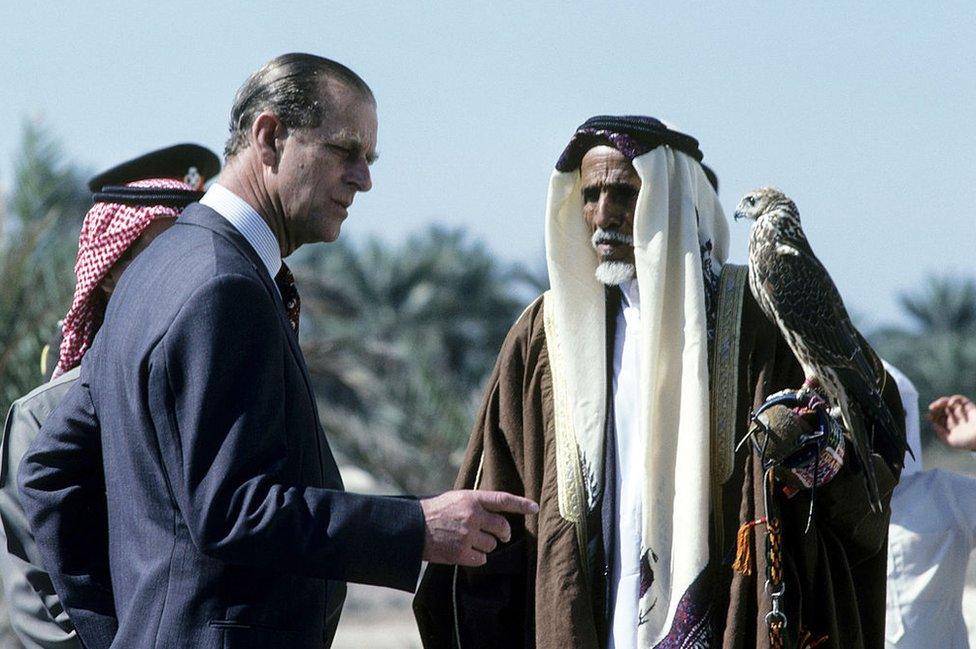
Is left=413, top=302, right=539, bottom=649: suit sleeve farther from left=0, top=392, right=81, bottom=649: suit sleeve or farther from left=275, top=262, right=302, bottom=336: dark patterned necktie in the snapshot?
left=0, top=392, right=81, bottom=649: suit sleeve

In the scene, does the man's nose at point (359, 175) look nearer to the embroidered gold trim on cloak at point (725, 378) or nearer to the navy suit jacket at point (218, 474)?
the navy suit jacket at point (218, 474)

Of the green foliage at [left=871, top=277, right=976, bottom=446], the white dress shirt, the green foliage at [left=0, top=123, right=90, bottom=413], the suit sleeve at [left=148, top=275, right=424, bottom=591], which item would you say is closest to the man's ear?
the suit sleeve at [left=148, top=275, right=424, bottom=591]

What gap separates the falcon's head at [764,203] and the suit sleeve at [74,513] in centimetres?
205

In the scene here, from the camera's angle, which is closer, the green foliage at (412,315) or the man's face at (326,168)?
the man's face at (326,168)

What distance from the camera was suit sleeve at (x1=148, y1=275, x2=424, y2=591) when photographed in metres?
2.49

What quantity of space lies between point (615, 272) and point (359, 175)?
3.51ft

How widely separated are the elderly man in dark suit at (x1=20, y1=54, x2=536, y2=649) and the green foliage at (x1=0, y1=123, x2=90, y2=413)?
16.2ft

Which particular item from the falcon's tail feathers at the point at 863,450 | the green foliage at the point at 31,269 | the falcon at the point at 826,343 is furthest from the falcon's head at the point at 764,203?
the green foliage at the point at 31,269

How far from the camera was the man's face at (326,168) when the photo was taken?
9.30 feet

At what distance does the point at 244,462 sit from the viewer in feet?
8.21

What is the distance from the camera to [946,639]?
512 cm

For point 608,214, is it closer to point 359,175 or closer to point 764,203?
point 764,203

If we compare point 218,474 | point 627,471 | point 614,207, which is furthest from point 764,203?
point 218,474

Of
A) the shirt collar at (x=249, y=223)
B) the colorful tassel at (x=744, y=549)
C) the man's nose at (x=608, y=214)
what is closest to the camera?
the shirt collar at (x=249, y=223)
